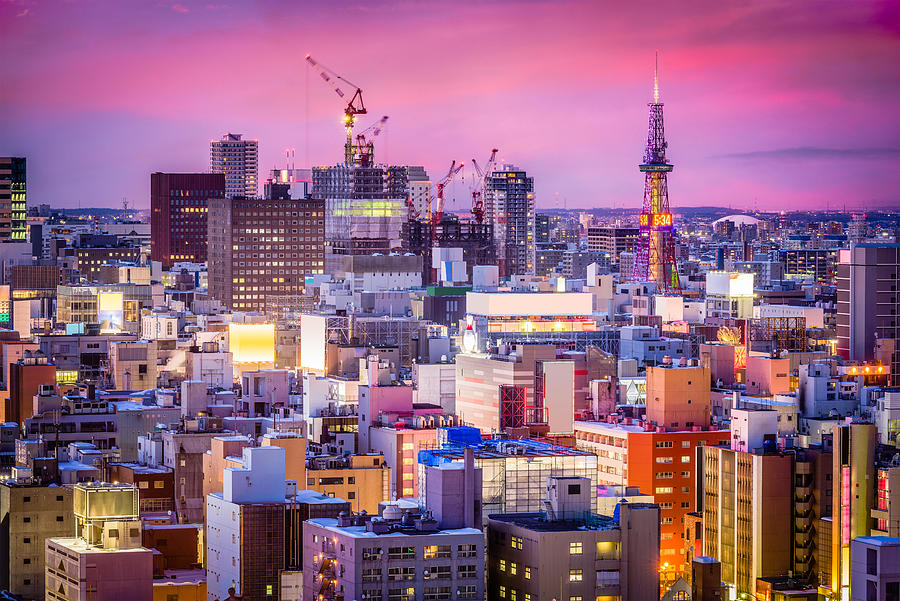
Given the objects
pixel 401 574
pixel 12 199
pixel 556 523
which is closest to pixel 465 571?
pixel 401 574

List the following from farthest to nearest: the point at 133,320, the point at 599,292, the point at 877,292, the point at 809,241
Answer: the point at 809,241 → the point at 599,292 → the point at 133,320 → the point at 877,292

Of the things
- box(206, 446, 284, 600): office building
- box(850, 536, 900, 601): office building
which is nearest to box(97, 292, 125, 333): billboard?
box(206, 446, 284, 600): office building

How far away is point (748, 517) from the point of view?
183 ft

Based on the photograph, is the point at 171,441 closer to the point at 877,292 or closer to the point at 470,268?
the point at 877,292

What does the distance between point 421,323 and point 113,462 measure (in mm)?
41276

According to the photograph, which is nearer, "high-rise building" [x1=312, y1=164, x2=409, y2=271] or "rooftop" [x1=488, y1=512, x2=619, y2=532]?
"rooftop" [x1=488, y1=512, x2=619, y2=532]

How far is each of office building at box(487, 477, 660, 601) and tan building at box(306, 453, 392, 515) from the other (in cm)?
1366

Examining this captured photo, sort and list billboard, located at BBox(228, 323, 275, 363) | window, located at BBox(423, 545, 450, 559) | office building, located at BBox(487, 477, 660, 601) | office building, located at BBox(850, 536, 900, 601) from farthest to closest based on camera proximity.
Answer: billboard, located at BBox(228, 323, 275, 363), office building, located at BBox(850, 536, 900, 601), office building, located at BBox(487, 477, 660, 601), window, located at BBox(423, 545, 450, 559)

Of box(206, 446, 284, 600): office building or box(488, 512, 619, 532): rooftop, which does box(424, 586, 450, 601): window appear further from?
box(206, 446, 284, 600): office building

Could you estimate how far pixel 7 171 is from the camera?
160m

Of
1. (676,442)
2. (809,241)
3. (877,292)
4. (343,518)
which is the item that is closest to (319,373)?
(877,292)

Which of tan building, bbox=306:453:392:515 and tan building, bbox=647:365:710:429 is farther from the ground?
tan building, bbox=647:365:710:429

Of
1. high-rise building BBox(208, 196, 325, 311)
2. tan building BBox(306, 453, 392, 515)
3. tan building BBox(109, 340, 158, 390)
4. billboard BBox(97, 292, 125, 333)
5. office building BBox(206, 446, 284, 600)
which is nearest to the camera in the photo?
office building BBox(206, 446, 284, 600)

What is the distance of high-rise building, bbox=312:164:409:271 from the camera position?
15638 centimetres
